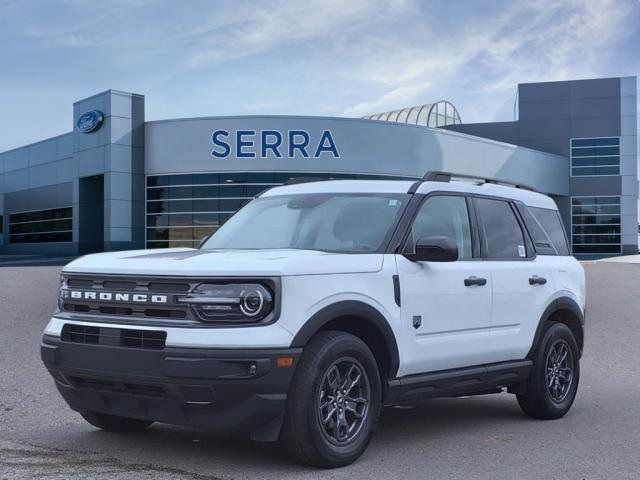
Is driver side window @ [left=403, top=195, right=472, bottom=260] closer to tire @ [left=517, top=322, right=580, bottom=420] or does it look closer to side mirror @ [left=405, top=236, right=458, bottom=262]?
side mirror @ [left=405, top=236, right=458, bottom=262]

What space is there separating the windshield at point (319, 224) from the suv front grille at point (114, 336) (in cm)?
142

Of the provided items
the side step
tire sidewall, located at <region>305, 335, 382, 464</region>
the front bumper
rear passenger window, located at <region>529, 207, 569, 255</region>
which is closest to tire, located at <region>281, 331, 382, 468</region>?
tire sidewall, located at <region>305, 335, 382, 464</region>

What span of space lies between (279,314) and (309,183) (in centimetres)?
222

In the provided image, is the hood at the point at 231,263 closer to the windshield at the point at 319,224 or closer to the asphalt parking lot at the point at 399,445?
the windshield at the point at 319,224

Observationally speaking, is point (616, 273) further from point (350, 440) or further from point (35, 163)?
point (35, 163)

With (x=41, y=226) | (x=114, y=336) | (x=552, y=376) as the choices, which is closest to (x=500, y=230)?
(x=552, y=376)

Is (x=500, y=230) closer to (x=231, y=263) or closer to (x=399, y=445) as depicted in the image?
(x=399, y=445)

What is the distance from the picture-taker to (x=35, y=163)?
51.5 m

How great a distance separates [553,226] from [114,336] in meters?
4.53

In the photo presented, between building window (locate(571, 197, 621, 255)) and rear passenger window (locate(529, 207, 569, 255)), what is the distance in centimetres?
4973

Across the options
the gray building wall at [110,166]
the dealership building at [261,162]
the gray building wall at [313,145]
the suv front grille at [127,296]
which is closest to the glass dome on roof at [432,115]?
the dealership building at [261,162]

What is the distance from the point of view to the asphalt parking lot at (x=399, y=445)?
5203 mm

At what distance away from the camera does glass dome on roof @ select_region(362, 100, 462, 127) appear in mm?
59719

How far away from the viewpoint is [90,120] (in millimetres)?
41594
